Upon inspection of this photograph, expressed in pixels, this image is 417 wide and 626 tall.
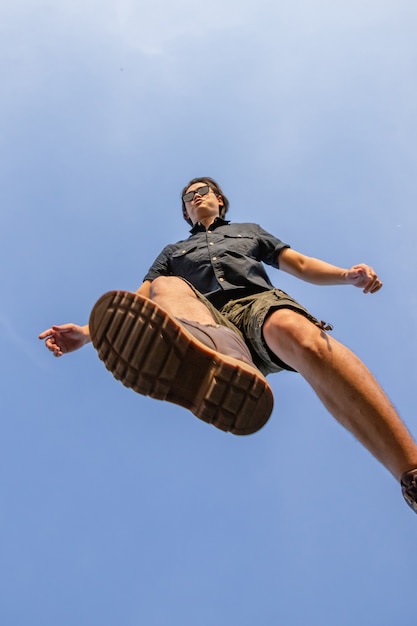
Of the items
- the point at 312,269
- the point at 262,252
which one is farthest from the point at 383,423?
the point at 262,252

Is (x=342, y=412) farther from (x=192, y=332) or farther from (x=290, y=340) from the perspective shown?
(x=192, y=332)

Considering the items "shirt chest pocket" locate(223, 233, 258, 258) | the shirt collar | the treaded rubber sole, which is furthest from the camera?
the shirt collar

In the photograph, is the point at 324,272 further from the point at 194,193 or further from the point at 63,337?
the point at 63,337

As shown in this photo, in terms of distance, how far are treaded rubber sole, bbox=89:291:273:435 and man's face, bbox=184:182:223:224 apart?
225 cm

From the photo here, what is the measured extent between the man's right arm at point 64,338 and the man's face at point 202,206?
1222mm

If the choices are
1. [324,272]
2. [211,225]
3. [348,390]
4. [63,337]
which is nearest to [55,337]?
[63,337]

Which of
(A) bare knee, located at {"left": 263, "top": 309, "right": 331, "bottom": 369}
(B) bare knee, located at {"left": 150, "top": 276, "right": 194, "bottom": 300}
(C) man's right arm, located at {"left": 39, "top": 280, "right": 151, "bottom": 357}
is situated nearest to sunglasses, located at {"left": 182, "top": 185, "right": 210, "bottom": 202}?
(C) man's right arm, located at {"left": 39, "top": 280, "right": 151, "bottom": 357}

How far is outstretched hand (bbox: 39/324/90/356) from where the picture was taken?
12.5 ft

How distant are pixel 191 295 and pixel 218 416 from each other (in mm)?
905

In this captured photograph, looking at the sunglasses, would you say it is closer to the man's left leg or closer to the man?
the man

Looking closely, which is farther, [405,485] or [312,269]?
[312,269]

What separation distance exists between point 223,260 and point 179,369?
147 centimetres

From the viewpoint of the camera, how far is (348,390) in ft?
8.84

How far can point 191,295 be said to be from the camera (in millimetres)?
3312
